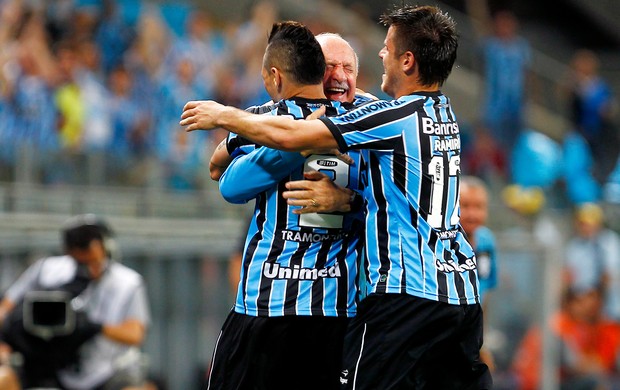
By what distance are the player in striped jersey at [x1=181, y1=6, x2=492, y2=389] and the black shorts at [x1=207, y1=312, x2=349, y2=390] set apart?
22cm

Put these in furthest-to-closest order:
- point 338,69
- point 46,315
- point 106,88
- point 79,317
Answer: point 106,88
point 79,317
point 46,315
point 338,69

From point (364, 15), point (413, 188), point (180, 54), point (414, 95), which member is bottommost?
point (413, 188)

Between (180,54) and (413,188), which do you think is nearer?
(413,188)

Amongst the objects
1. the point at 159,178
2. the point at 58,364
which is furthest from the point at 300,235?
the point at 159,178

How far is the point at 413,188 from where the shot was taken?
477cm

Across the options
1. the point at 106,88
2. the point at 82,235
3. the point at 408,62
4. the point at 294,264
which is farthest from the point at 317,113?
the point at 106,88

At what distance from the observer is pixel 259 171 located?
4.99 m

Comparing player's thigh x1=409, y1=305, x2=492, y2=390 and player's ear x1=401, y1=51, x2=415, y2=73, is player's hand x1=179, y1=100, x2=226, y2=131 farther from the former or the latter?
player's thigh x1=409, y1=305, x2=492, y2=390

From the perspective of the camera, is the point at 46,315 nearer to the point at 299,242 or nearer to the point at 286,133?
the point at 299,242

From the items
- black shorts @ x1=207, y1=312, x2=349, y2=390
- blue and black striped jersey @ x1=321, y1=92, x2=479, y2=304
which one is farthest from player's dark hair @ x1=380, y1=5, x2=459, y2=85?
black shorts @ x1=207, y1=312, x2=349, y2=390

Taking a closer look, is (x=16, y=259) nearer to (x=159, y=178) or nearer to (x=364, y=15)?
(x=159, y=178)

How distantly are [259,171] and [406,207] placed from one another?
0.64 m

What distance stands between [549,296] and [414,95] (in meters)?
7.34

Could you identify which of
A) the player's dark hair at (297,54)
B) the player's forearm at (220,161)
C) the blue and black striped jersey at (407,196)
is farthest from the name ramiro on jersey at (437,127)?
the player's forearm at (220,161)
